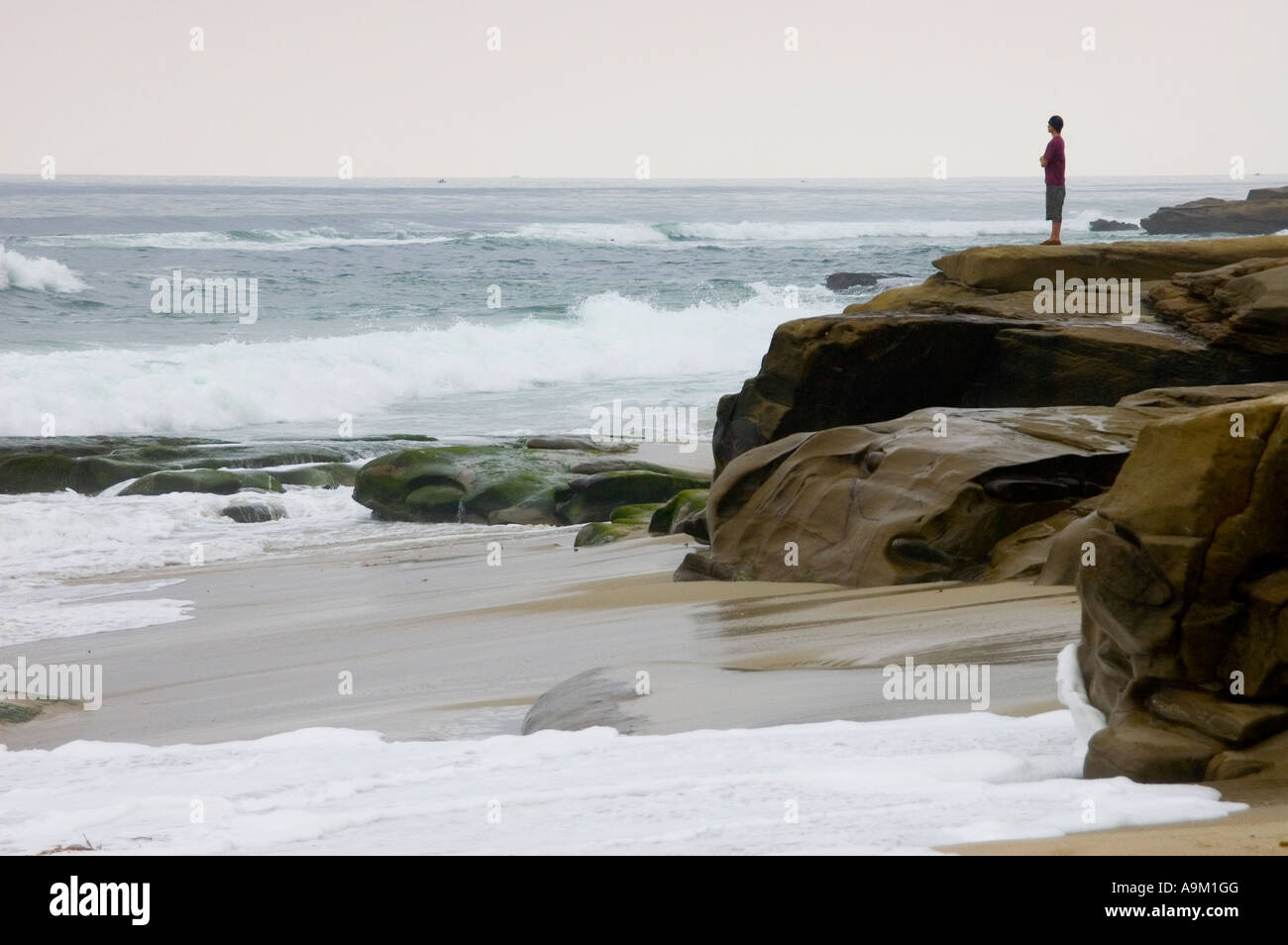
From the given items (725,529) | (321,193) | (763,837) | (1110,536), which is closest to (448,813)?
(763,837)

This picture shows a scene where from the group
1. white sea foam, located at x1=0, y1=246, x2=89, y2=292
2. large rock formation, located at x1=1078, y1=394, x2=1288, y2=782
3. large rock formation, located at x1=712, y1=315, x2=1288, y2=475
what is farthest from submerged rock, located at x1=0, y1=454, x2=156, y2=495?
white sea foam, located at x1=0, y1=246, x2=89, y2=292

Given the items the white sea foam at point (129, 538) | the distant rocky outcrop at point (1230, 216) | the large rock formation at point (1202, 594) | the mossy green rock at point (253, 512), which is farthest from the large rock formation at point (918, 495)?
the distant rocky outcrop at point (1230, 216)

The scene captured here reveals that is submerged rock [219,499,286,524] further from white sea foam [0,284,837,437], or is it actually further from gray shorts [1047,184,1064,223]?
gray shorts [1047,184,1064,223]

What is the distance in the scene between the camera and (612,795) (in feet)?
12.7

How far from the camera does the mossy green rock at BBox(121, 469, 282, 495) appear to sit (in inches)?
556

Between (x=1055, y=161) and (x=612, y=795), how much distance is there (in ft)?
34.5

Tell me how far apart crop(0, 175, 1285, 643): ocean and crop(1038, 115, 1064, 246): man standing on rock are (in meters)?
6.39

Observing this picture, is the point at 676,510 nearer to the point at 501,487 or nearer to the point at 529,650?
the point at 501,487

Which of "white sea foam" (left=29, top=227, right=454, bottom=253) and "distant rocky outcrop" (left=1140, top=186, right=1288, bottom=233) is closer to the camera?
"white sea foam" (left=29, top=227, right=454, bottom=253)

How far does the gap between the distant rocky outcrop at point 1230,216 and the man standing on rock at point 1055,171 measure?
40438mm

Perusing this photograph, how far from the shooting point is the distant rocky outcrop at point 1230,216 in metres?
51.3
